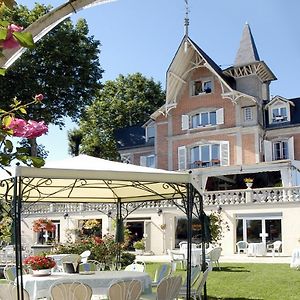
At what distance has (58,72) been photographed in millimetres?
32531

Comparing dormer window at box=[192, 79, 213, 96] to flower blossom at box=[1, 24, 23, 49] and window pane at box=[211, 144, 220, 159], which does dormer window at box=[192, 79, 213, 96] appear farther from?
flower blossom at box=[1, 24, 23, 49]

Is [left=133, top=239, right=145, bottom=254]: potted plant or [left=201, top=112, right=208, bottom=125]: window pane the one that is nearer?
[left=133, top=239, right=145, bottom=254]: potted plant

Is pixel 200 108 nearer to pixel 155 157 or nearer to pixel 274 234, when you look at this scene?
pixel 155 157

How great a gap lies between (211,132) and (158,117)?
438 cm

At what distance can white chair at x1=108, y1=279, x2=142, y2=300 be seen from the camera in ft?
25.5

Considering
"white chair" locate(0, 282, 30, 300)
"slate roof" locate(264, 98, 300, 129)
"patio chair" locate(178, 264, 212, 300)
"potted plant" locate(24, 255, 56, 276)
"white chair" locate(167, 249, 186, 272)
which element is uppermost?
"slate roof" locate(264, 98, 300, 129)

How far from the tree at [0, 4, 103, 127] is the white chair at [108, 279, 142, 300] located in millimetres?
23807

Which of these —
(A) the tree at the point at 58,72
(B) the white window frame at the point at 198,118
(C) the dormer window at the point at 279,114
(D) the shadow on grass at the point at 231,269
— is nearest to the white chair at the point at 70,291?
(D) the shadow on grass at the point at 231,269

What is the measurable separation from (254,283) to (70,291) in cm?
756

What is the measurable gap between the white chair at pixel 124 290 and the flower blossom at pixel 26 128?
236 inches

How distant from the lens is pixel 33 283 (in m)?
8.85

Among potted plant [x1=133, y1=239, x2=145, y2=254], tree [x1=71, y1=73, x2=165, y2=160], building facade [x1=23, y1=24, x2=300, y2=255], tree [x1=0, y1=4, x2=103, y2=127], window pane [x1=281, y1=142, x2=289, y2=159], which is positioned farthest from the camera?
tree [x1=71, y1=73, x2=165, y2=160]

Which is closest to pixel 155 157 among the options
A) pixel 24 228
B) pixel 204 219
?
pixel 24 228

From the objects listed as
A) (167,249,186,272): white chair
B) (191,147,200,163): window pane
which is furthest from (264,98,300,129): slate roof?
(167,249,186,272): white chair
